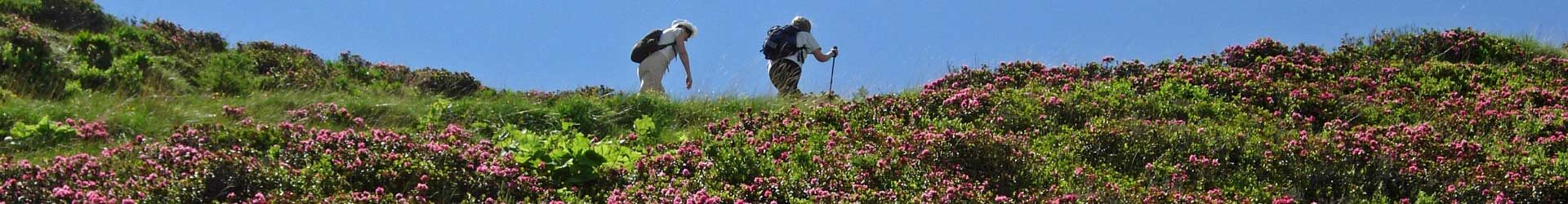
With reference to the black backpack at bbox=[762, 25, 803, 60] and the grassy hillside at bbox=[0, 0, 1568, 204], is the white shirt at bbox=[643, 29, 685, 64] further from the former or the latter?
the grassy hillside at bbox=[0, 0, 1568, 204]

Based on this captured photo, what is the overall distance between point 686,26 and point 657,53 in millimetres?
497

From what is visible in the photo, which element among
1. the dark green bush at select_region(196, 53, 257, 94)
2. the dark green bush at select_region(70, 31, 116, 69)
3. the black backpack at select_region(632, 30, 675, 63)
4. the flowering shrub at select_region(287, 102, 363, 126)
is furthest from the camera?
the black backpack at select_region(632, 30, 675, 63)

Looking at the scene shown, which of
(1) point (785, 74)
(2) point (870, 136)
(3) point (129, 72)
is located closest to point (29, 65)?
(3) point (129, 72)

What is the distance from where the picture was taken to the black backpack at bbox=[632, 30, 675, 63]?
16656 millimetres

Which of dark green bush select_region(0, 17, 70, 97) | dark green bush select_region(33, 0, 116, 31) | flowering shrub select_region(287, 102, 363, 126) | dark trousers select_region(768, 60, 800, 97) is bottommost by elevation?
flowering shrub select_region(287, 102, 363, 126)

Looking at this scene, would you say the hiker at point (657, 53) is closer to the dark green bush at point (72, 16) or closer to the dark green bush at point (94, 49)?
the dark green bush at point (94, 49)

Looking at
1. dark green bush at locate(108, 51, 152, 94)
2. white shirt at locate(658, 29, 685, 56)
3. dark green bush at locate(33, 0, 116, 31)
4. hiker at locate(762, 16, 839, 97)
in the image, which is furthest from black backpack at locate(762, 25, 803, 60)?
dark green bush at locate(33, 0, 116, 31)

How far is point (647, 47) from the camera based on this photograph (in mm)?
Result: 16656

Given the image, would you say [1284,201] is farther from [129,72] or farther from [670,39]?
[129,72]

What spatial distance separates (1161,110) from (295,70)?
9.87 metres

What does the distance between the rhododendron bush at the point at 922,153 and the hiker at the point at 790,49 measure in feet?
12.3

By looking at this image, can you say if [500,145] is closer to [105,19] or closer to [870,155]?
[870,155]

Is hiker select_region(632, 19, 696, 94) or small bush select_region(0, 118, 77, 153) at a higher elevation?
hiker select_region(632, 19, 696, 94)

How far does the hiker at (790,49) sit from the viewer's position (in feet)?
52.6
